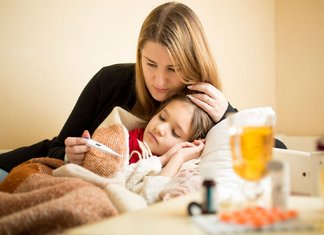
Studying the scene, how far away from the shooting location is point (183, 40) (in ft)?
4.84

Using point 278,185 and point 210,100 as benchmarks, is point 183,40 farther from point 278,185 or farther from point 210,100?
point 278,185

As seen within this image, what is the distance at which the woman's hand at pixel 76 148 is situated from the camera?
1290 mm

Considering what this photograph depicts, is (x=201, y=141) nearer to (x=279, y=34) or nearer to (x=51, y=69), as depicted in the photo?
(x=51, y=69)

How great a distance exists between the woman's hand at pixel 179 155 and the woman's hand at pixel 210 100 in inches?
4.2

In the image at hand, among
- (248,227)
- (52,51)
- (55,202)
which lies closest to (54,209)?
(55,202)

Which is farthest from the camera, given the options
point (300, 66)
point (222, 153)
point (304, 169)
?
point (300, 66)

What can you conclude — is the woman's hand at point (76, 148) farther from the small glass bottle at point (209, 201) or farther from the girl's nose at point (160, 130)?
the small glass bottle at point (209, 201)

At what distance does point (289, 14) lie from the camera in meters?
2.70

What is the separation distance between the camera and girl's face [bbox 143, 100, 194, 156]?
4.66 feet

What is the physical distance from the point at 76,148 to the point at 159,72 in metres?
0.38

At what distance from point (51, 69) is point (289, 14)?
153 cm

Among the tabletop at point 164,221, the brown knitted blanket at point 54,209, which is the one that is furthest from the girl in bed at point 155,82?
the tabletop at point 164,221

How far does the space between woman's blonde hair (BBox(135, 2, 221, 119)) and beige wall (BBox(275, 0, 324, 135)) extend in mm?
1213

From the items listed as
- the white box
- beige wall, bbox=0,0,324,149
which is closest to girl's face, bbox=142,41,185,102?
the white box
